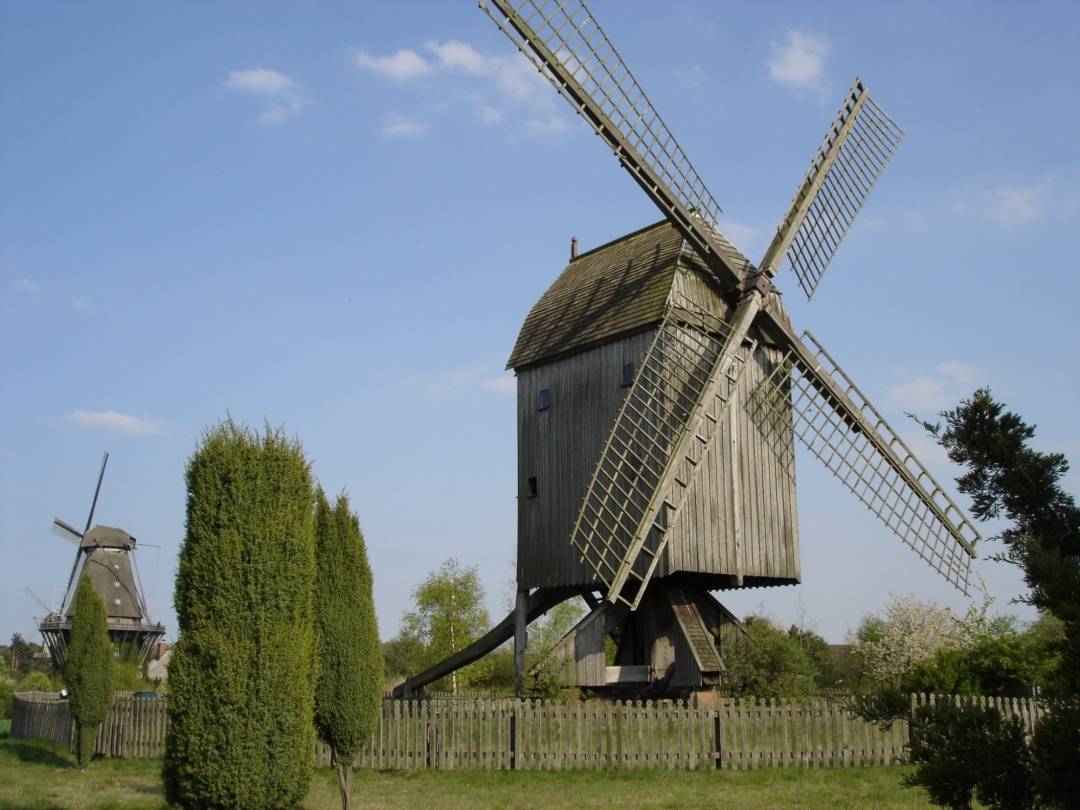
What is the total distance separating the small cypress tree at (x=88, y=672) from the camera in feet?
63.4

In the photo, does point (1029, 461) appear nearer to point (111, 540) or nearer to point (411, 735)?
point (411, 735)

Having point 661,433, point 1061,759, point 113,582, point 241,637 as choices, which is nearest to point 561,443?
point 661,433

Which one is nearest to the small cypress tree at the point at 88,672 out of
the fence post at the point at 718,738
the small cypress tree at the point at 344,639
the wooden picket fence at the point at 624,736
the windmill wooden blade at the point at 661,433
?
the wooden picket fence at the point at 624,736

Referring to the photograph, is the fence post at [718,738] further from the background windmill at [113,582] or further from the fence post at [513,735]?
the background windmill at [113,582]

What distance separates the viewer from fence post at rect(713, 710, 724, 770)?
1592 centimetres

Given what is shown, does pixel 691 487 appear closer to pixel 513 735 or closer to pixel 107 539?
pixel 513 735

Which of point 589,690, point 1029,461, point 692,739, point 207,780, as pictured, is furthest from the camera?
point 589,690

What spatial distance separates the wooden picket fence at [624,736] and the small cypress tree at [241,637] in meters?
7.36

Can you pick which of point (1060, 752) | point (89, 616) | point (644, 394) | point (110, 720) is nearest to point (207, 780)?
point (1060, 752)

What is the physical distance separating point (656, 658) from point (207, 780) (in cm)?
1175

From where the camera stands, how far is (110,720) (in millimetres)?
20906

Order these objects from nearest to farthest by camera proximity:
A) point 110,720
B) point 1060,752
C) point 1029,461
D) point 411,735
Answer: point 1060,752
point 1029,461
point 411,735
point 110,720

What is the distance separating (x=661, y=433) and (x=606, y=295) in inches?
145

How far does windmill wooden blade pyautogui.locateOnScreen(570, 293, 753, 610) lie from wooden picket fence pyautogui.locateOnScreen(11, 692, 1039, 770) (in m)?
2.35
